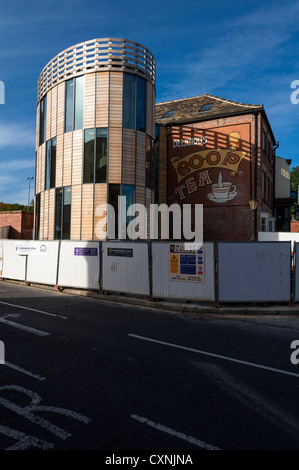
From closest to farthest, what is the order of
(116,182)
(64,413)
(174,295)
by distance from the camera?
1. (64,413)
2. (174,295)
3. (116,182)

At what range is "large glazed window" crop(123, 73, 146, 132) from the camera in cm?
1827

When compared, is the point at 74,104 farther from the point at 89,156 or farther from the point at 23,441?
the point at 23,441

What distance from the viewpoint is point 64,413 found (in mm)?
3910

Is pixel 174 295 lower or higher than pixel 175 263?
lower

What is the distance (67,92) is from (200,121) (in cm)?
A: 1040

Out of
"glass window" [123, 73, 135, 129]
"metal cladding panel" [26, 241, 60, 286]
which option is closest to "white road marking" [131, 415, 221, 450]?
"metal cladding panel" [26, 241, 60, 286]

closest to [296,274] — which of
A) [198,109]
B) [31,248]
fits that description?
[31,248]

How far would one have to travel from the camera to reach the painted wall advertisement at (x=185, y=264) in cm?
1013

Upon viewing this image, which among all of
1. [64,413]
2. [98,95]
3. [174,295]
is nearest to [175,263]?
[174,295]

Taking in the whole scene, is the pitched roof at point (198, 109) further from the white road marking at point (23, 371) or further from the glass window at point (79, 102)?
the white road marking at point (23, 371)

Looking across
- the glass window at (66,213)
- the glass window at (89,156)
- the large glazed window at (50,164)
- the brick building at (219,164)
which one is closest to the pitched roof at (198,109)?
the brick building at (219,164)

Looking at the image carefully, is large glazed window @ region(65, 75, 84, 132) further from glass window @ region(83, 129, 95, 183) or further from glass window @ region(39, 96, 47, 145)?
glass window @ region(39, 96, 47, 145)

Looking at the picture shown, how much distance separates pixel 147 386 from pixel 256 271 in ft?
20.5

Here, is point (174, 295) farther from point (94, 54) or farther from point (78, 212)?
point (94, 54)
